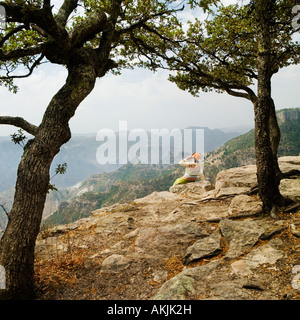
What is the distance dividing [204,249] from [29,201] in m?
4.03

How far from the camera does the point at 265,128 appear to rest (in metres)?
6.03

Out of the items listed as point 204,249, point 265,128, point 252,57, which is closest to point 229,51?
point 252,57

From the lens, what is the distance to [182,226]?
277 inches

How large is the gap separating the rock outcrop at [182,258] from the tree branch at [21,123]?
3.31m

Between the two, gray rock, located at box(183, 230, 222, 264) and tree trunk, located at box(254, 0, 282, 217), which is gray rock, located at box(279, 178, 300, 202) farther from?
gray rock, located at box(183, 230, 222, 264)

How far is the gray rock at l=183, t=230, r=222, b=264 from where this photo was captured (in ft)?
16.5

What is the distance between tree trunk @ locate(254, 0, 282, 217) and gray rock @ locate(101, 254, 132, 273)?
417 cm

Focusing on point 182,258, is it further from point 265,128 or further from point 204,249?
point 265,128

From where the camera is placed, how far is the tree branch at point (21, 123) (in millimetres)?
4664

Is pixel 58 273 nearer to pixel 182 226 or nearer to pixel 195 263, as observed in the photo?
pixel 195 263

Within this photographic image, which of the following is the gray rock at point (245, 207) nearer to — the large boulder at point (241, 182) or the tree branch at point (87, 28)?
the large boulder at point (241, 182)
